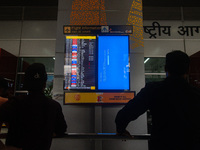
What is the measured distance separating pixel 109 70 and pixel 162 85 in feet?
4.55

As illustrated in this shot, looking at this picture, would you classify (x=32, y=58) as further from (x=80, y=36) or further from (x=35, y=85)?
(x=35, y=85)

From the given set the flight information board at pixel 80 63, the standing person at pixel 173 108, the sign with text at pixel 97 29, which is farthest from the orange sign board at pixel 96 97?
the standing person at pixel 173 108

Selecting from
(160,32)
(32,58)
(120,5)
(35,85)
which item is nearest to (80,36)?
(120,5)

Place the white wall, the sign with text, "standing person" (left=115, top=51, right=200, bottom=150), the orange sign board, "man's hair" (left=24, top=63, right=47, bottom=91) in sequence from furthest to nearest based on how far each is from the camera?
the white wall < the sign with text < the orange sign board < "man's hair" (left=24, top=63, right=47, bottom=91) < "standing person" (left=115, top=51, right=200, bottom=150)

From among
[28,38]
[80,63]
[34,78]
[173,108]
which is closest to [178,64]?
[173,108]

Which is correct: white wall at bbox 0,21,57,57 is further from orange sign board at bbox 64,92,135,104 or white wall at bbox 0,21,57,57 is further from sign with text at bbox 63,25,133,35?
orange sign board at bbox 64,92,135,104

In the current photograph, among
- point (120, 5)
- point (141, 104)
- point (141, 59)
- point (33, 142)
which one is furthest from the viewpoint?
point (120, 5)

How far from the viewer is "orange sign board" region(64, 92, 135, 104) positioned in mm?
2348

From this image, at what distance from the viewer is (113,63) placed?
2469mm

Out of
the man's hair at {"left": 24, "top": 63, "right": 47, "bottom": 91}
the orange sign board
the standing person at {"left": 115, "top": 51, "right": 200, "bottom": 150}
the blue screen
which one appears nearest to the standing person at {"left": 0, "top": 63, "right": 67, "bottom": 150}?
the man's hair at {"left": 24, "top": 63, "right": 47, "bottom": 91}

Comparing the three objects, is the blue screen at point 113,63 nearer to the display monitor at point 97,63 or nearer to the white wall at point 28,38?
the display monitor at point 97,63

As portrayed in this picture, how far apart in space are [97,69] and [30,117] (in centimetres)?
150

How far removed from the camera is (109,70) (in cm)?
245

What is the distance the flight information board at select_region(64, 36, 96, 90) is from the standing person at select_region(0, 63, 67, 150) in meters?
1.23
